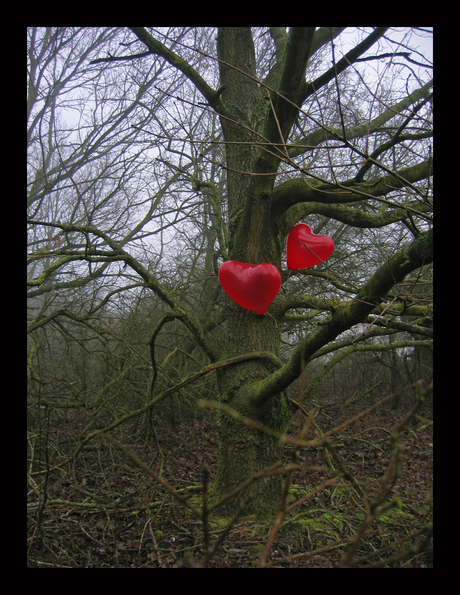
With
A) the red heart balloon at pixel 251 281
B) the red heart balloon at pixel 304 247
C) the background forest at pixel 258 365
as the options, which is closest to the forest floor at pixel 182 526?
the background forest at pixel 258 365

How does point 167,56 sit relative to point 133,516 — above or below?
above

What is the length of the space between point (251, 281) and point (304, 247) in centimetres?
56

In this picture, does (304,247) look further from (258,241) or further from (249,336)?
(249,336)

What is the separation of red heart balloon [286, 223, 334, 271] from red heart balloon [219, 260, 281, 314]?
34 cm

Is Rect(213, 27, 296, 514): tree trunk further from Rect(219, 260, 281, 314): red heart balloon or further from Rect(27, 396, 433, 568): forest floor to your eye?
Rect(219, 260, 281, 314): red heart balloon

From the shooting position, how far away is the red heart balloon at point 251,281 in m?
2.73

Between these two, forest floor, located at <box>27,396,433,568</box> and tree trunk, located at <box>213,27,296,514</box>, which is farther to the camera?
tree trunk, located at <box>213,27,296,514</box>

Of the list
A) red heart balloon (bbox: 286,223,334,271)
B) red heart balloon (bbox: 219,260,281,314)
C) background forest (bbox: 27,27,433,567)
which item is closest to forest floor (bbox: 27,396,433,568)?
background forest (bbox: 27,27,433,567)

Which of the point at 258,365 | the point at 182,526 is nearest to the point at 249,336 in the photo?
the point at 258,365

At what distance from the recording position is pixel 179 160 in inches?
288

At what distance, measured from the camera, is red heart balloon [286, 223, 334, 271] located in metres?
3.01
